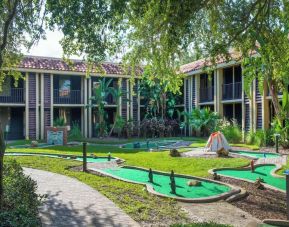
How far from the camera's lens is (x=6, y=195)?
272 inches

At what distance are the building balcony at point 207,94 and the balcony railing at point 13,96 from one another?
1398 centimetres

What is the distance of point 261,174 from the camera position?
14.1 m

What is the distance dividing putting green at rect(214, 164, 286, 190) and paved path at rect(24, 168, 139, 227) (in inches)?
206

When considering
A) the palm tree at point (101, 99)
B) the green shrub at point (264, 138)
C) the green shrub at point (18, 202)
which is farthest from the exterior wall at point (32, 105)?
the green shrub at point (18, 202)

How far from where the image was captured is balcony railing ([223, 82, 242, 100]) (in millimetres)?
29125

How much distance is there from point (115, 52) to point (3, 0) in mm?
3280

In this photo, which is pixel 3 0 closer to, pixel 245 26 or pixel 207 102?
pixel 245 26

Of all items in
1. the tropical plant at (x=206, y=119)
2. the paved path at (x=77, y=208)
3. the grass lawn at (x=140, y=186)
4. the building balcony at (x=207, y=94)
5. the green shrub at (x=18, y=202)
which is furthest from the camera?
the building balcony at (x=207, y=94)

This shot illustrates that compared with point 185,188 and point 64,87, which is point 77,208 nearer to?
point 185,188

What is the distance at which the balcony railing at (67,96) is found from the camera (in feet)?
110

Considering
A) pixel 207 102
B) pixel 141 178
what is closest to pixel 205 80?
pixel 207 102

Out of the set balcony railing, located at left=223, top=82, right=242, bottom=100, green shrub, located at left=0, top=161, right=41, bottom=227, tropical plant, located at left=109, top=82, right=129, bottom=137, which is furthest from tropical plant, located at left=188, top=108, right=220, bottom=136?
green shrub, located at left=0, top=161, right=41, bottom=227

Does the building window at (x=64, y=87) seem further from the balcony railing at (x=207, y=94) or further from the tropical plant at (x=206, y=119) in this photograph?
the tropical plant at (x=206, y=119)

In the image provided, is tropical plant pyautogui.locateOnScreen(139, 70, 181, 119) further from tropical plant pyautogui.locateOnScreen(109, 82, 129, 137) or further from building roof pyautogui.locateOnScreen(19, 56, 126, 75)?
building roof pyautogui.locateOnScreen(19, 56, 126, 75)
